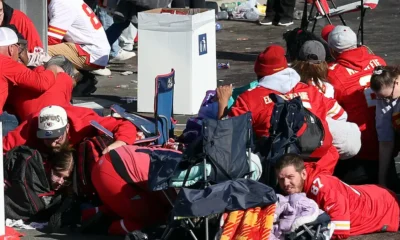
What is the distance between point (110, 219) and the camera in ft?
22.3

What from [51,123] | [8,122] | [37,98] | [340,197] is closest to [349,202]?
[340,197]

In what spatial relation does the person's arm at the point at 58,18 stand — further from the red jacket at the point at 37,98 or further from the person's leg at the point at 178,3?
the person's leg at the point at 178,3

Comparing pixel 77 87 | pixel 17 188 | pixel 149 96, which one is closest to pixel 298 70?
pixel 17 188

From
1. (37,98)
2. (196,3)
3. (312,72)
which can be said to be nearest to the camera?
(312,72)

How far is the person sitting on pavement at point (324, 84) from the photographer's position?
A: 7039mm

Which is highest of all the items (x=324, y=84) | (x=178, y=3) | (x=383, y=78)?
(x=383, y=78)

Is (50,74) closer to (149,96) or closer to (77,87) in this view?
(149,96)

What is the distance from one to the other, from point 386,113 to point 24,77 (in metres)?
2.64

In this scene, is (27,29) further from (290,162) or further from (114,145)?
(290,162)

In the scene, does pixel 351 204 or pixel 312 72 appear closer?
Answer: pixel 351 204

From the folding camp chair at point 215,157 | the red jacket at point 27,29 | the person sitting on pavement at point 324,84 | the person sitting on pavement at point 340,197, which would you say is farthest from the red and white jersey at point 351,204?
the red jacket at point 27,29

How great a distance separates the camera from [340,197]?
6.39m

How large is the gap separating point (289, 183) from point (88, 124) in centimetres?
169

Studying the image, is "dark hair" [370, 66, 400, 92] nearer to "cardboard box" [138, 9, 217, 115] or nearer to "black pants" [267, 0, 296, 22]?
"cardboard box" [138, 9, 217, 115]
